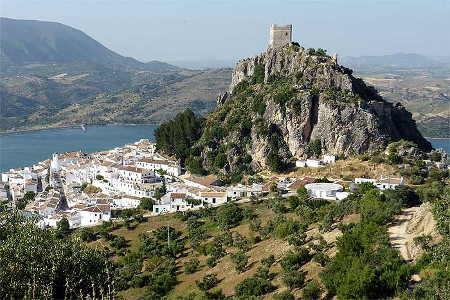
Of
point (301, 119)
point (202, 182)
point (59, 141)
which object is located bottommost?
point (59, 141)

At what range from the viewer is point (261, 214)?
2691 cm

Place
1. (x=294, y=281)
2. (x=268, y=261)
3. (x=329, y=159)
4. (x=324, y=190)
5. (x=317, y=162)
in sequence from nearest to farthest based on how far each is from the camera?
(x=294, y=281) < (x=268, y=261) < (x=324, y=190) < (x=317, y=162) < (x=329, y=159)

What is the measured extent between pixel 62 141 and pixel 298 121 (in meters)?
61.5

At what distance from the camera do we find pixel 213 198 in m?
31.7

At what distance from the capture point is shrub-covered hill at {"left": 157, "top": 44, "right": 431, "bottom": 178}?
113 ft

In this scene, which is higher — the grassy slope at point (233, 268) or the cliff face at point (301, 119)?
the cliff face at point (301, 119)

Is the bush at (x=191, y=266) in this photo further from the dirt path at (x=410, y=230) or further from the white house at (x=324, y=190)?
the white house at (x=324, y=190)

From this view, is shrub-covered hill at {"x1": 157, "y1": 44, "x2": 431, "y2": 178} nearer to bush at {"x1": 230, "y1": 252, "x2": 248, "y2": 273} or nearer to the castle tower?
bush at {"x1": 230, "y1": 252, "x2": 248, "y2": 273}

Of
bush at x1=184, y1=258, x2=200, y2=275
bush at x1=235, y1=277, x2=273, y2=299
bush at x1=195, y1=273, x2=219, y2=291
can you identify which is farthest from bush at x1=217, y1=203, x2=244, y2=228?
bush at x1=235, y1=277, x2=273, y2=299

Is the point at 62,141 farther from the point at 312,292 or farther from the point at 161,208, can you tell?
the point at 312,292

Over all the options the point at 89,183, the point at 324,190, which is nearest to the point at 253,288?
the point at 324,190

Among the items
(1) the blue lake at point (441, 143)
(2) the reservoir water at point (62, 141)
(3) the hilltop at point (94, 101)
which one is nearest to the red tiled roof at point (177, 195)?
(2) the reservoir water at point (62, 141)

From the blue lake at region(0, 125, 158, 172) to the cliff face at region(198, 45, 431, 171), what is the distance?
117 ft

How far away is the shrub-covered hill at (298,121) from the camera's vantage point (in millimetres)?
34469
